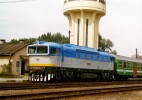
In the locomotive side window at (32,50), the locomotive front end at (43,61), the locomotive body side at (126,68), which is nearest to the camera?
the locomotive front end at (43,61)

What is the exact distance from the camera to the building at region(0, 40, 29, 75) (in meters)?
41.8

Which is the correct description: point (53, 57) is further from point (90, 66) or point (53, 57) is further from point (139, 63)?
point (139, 63)

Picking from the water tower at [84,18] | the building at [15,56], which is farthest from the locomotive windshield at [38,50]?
the water tower at [84,18]

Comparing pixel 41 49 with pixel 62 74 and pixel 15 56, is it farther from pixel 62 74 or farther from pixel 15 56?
pixel 15 56

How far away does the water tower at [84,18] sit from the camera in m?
51.9

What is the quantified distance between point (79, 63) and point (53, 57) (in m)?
4.53

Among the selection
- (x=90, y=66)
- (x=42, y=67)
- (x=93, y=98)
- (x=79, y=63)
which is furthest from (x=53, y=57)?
(x=93, y=98)

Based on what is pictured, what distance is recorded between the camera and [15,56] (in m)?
42.5

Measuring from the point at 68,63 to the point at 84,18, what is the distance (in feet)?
89.6

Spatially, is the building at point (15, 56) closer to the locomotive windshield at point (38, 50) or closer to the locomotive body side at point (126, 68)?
the locomotive body side at point (126, 68)

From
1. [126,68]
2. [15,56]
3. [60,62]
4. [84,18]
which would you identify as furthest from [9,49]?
[60,62]

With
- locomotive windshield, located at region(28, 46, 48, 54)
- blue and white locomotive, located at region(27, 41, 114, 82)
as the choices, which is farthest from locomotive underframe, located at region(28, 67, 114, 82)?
locomotive windshield, located at region(28, 46, 48, 54)

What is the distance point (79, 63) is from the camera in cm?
2905

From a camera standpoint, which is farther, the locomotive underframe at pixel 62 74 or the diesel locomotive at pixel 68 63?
the diesel locomotive at pixel 68 63
